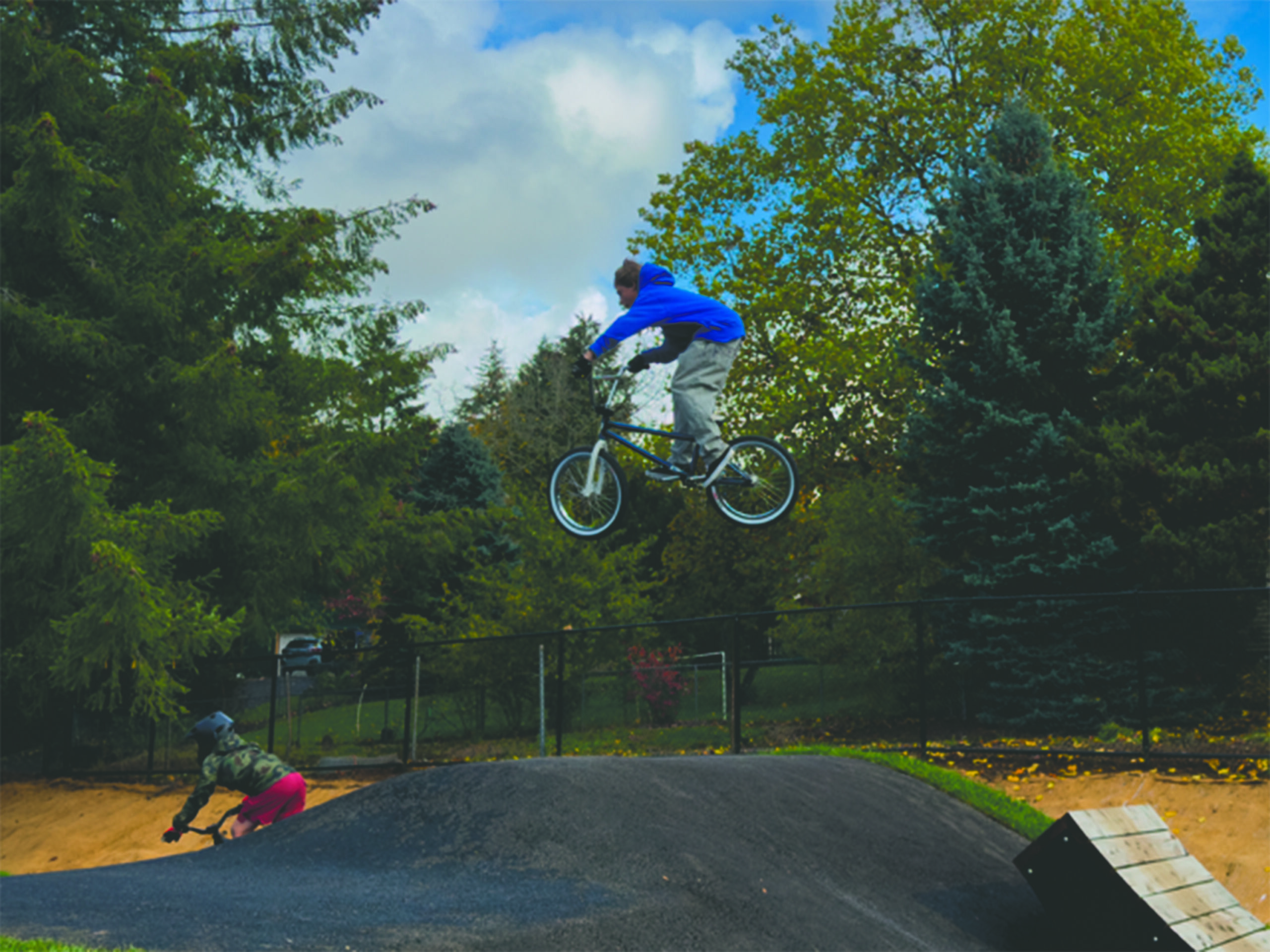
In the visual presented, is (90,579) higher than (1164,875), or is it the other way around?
(90,579)

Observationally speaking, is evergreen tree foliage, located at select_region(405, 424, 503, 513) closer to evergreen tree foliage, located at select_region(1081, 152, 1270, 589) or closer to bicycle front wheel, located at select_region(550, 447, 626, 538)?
evergreen tree foliage, located at select_region(1081, 152, 1270, 589)

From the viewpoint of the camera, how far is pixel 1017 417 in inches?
639

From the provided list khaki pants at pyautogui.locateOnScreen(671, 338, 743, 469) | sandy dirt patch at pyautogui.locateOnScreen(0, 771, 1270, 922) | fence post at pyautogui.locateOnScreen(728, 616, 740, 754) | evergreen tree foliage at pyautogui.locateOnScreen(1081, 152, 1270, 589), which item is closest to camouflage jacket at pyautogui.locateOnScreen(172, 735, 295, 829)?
sandy dirt patch at pyautogui.locateOnScreen(0, 771, 1270, 922)

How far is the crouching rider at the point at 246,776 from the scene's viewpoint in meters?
9.05

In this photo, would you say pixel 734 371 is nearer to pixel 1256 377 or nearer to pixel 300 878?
pixel 1256 377

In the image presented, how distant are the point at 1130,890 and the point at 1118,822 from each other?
2.31 ft

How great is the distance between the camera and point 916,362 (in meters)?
17.5

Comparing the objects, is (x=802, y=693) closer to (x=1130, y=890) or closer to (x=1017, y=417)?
(x=1017, y=417)

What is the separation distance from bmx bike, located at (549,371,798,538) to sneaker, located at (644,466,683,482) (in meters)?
0.04

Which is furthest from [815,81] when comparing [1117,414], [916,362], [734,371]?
[1117,414]

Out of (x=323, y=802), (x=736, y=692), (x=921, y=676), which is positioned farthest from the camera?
(x=736, y=692)

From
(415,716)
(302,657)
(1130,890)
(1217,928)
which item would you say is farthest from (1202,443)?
(302,657)

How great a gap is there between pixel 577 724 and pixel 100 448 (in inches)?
329

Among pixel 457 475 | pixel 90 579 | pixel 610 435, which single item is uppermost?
pixel 457 475
